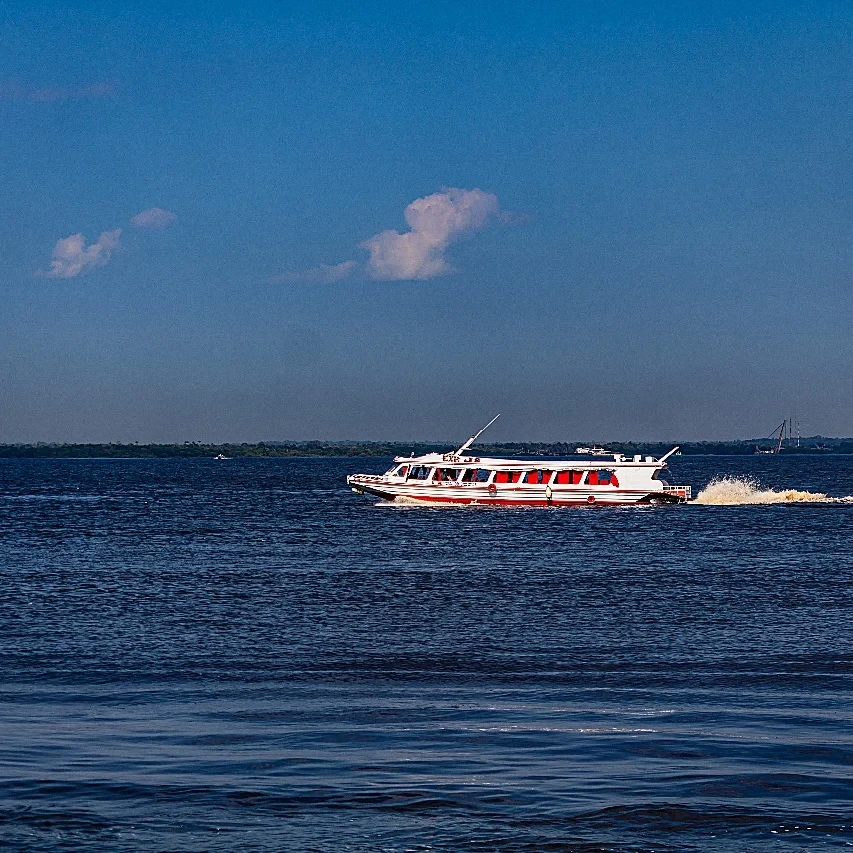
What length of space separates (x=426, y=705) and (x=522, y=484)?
7324 centimetres

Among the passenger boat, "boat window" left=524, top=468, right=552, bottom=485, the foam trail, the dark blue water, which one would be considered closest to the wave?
the foam trail

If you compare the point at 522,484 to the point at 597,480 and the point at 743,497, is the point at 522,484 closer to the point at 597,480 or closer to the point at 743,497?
the point at 597,480

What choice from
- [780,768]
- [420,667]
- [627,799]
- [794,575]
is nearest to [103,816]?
[627,799]

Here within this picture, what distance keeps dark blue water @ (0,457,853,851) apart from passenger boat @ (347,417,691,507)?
41.8m

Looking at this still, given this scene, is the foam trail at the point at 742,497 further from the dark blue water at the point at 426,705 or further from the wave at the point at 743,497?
the dark blue water at the point at 426,705

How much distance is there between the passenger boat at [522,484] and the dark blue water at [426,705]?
4184cm

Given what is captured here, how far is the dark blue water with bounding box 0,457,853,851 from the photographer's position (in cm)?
1423

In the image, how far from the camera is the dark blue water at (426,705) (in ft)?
46.7

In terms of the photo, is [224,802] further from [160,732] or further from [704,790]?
[704,790]

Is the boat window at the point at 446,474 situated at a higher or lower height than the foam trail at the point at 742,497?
higher

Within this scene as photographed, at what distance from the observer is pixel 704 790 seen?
15445 millimetres

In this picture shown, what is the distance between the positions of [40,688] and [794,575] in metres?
30.0

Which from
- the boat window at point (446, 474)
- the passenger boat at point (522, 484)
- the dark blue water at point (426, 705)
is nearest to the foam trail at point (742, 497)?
the passenger boat at point (522, 484)

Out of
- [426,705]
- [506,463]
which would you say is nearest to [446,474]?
[506,463]
